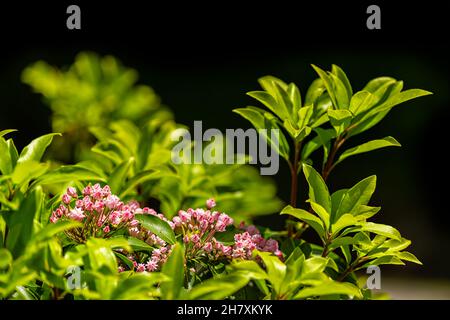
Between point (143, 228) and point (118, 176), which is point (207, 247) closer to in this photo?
point (143, 228)

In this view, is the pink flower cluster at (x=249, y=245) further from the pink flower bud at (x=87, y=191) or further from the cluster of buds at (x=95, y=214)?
the pink flower bud at (x=87, y=191)

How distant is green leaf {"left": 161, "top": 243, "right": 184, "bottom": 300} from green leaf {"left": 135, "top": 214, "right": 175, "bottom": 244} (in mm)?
215

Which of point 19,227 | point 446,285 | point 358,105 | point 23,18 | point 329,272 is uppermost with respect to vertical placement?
point 23,18

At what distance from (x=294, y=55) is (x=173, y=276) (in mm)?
6479

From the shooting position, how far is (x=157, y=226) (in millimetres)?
1421

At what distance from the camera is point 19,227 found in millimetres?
1189

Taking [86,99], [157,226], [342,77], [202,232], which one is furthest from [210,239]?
[86,99]

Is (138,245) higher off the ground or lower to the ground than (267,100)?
lower

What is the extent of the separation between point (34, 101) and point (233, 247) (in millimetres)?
3429

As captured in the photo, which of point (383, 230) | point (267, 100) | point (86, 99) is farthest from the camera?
point (86, 99)
